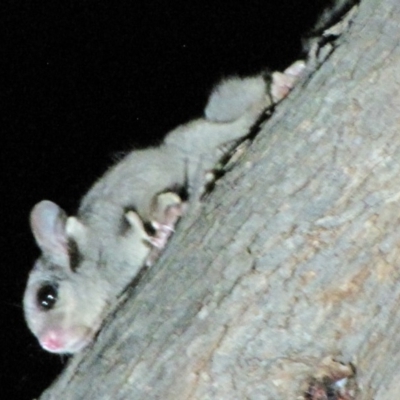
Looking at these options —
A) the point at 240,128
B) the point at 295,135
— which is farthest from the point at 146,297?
the point at 240,128

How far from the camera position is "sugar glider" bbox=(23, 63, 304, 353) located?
3178mm

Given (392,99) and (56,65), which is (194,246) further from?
(56,65)

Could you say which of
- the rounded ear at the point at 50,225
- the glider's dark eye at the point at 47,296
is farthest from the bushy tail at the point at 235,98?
the glider's dark eye at the point at 47,296

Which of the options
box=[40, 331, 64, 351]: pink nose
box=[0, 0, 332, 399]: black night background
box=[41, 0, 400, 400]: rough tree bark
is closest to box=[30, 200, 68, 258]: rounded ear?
box=[40, 331, 64, 351]: pink nose

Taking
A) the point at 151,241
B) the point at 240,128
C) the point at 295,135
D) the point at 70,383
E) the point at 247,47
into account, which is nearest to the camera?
the point at 295,135

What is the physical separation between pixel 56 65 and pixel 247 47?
4.63ft

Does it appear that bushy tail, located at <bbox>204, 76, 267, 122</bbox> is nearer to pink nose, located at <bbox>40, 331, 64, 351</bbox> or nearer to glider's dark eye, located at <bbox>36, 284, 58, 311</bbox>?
A: glider's dark eye, located at <bbox>36, 284, 58, 311</bbox>

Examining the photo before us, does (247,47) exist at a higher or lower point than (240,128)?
higher

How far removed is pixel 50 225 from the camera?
3229 mm

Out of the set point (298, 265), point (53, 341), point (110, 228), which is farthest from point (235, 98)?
point (298, 265)

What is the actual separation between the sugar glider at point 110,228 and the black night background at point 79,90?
1.56 meters

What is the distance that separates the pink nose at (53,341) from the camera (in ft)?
10.5

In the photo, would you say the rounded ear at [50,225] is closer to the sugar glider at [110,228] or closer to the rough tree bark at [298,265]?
the sugar glider at [110,228]

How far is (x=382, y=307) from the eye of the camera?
6.89 feet
